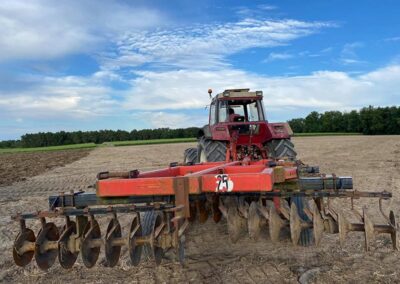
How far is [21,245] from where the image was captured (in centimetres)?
344

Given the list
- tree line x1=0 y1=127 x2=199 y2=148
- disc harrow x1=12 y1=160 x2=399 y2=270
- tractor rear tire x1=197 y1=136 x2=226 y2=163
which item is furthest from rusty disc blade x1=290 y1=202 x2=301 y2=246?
tree line x1=0 y1=127 x2=199 y2=148

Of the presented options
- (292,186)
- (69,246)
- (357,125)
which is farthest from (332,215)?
(357,125)

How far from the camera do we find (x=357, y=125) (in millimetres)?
49312

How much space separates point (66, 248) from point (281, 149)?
4099 millimetres

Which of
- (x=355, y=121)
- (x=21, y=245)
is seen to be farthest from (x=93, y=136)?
(x=21, y=245)

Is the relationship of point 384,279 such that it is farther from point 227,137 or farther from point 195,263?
point 227,137

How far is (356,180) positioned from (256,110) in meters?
3.01

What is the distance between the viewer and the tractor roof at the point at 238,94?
7.55 meters

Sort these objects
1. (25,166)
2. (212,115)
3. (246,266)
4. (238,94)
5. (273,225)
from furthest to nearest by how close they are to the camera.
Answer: (25,166) < (212,115) < (238,94) < (246,266) < (273,225)

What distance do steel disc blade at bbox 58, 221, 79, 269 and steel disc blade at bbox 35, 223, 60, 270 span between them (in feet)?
0.46

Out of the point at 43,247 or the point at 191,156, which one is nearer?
the point at 43,247

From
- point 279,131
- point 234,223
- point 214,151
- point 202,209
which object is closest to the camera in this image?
point 234,223

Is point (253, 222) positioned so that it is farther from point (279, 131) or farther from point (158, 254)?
point (279, 131)

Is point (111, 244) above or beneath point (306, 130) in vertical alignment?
beneath
